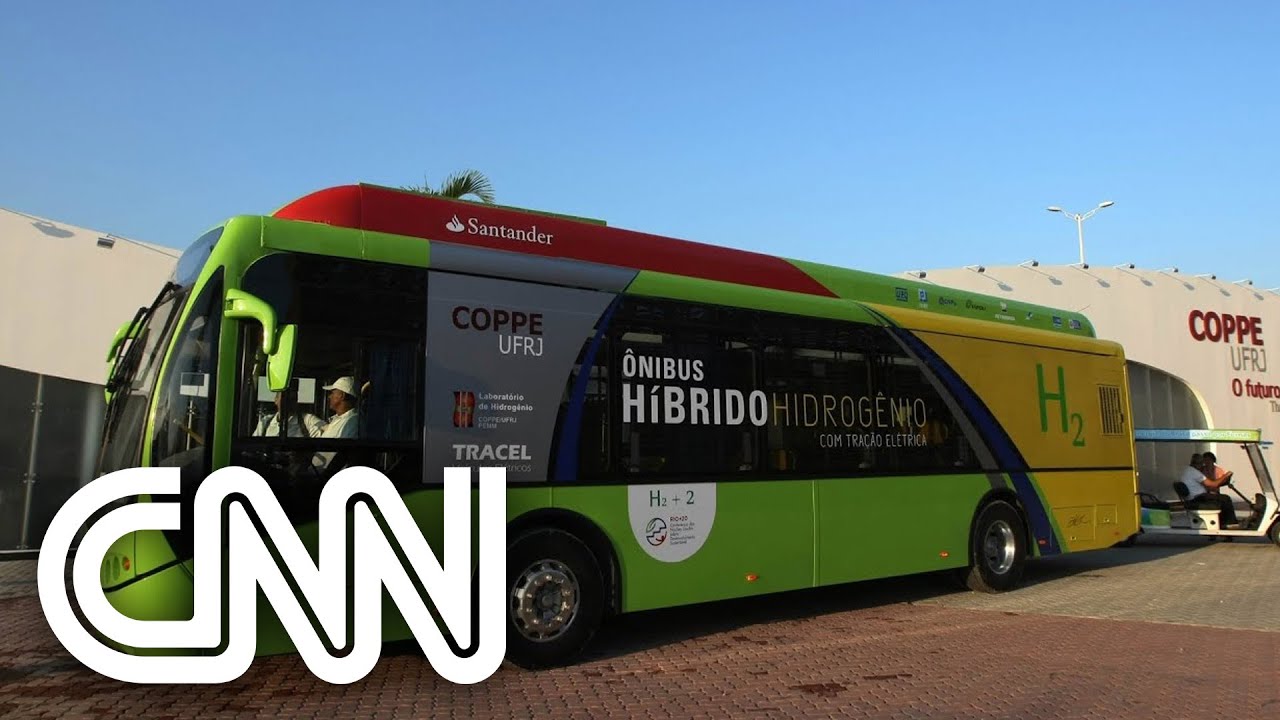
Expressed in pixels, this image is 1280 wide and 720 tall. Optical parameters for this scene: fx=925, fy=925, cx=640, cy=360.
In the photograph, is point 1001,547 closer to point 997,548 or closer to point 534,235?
point 997,548

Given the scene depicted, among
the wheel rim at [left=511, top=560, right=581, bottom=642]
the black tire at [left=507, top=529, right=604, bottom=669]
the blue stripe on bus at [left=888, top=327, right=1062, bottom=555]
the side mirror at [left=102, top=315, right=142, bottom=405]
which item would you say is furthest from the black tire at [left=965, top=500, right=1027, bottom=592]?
the side mirror at [left=102, top=315, right=142, bottom=405]

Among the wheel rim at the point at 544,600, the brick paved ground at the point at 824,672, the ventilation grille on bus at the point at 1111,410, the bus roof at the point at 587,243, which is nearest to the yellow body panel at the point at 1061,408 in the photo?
the ventilation grille on bus at the point at 1111,410

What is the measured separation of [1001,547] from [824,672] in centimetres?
476

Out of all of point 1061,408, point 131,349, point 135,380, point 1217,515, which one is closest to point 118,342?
point 131,349

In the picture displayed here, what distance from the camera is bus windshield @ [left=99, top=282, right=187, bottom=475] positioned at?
5.71m

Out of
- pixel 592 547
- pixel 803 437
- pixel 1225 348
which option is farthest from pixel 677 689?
pixel 1225 348

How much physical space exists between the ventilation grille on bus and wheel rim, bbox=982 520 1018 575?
7.71 feet

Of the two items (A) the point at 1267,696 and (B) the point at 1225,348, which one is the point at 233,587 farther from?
(B) the point at 1225,348

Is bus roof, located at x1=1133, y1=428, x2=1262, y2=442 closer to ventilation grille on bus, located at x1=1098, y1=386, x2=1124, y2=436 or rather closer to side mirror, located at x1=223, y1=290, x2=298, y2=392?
ventilation grille on bus, located at x1=1098, y1=386, x2=1124, y2=436

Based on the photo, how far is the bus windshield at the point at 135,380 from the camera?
571cm

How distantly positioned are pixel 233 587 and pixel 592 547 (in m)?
2.52

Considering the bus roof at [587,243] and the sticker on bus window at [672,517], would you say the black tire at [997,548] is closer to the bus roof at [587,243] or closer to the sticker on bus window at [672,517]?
the bus roof at [587,243]

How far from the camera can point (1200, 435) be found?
16.2 m

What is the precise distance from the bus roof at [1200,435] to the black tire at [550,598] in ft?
40.4
